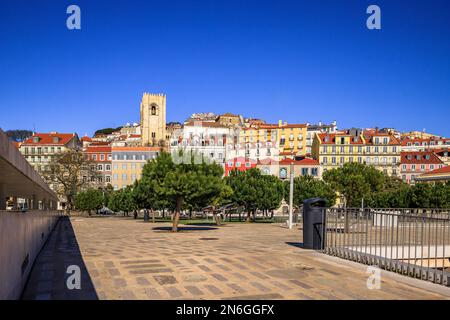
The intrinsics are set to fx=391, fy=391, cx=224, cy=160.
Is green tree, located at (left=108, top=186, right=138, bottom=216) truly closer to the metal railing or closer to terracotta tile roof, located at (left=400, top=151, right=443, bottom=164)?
the metal railing

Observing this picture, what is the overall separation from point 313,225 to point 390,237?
3140mm

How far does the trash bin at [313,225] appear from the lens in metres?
13.2

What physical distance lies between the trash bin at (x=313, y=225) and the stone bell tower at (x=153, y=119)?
120m

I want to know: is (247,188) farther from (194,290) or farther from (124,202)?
(194,290)

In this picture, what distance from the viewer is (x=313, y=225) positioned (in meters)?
13.6

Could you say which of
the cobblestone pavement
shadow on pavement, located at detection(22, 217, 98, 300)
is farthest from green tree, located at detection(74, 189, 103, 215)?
the cobblestone pavement

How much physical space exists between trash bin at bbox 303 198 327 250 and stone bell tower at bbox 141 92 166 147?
12035 centimetres

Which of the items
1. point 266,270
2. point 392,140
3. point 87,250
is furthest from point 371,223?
point 392,140

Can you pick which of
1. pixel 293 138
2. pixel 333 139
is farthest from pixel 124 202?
pixel 293 138

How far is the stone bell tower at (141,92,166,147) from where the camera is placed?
13380cm

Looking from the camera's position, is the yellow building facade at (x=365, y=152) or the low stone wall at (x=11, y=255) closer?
the low stone wall at (x=11, y=255)

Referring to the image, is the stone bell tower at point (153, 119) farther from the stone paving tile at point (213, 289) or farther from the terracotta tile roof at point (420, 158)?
the stone paving tile at point (213, 289)

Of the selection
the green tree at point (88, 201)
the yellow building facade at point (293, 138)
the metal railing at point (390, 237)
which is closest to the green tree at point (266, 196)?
the metal railing at point (390, 237)

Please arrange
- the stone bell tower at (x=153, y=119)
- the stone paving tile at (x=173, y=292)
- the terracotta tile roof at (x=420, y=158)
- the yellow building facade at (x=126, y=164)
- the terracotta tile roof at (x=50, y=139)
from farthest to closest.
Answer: the stone bell tower at (x=153, y=119), the terracotta tile roof at (x=50, y=139), the yellow building facade at (x=126, y=164), the terracotta tile roof at (x=420, y=158), the stone paving tile at (x=173, y=292)
